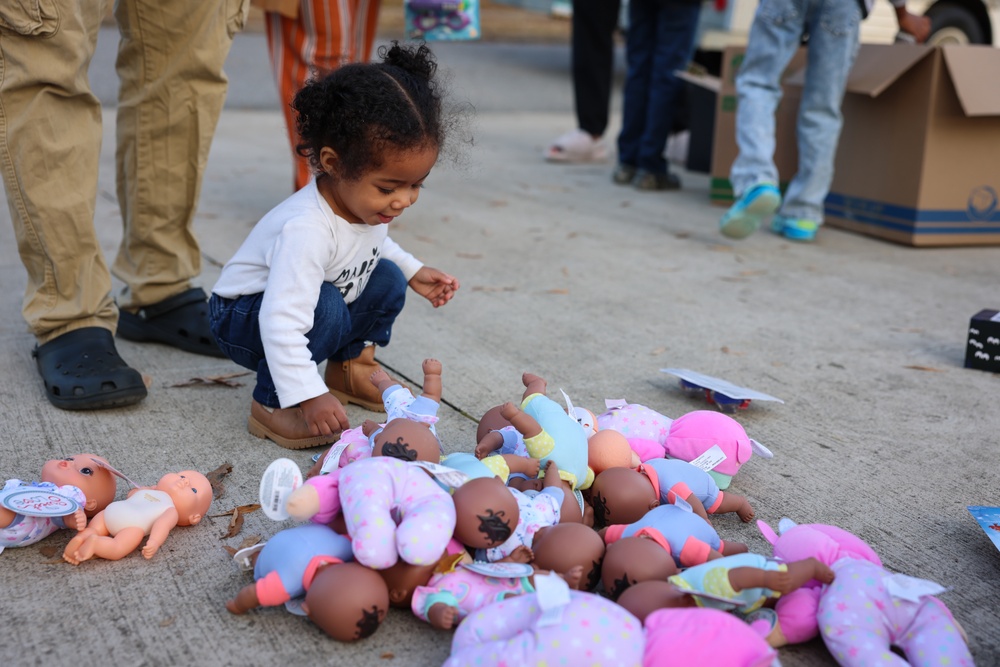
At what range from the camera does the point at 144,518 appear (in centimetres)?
175

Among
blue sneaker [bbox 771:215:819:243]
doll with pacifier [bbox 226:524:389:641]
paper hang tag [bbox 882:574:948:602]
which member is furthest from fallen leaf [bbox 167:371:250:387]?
blue sneaker [bbox 771:215:819:243]

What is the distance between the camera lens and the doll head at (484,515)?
5.11ft

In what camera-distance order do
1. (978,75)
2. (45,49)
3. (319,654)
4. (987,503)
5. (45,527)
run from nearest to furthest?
(319,654), (45,527), (987,503), (45,49), (978,75)

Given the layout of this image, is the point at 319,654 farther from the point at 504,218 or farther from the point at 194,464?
the point at 504,218

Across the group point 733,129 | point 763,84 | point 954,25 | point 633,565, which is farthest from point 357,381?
point 954,25

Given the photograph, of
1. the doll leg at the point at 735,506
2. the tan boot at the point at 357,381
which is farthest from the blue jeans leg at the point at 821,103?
the doll leg at the point at 735,506

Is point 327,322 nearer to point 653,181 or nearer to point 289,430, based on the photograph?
point 289,430

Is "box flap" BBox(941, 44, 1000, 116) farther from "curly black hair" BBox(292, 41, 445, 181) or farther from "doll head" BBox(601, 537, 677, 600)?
"doll head" BBox(601, 537, 677, 600)

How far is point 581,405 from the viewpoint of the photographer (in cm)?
251

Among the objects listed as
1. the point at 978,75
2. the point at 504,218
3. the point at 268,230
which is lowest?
the point at 504,218

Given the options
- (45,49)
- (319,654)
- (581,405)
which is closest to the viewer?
(319,654)

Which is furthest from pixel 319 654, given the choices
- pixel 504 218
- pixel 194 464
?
pixel 504 218

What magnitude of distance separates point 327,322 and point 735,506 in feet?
3.26

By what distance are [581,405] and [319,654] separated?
119 cm
